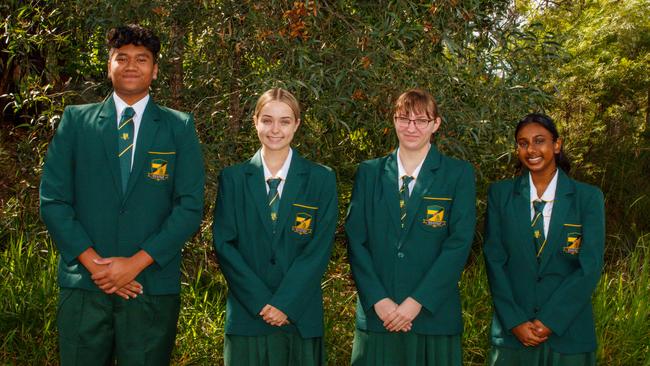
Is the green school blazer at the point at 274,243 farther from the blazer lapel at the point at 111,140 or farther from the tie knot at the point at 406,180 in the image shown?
→ the blazer lapel at the point at 111,140

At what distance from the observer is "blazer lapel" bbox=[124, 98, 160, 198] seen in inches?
141

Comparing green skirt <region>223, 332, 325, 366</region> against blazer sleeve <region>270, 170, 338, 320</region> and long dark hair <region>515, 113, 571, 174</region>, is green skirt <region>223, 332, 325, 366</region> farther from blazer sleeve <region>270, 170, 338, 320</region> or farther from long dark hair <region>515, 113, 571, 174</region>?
long dark hair <region>515, 113, 571, 174</region>

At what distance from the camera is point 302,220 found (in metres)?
3.67

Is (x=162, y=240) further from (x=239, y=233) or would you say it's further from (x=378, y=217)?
(x=378, y=217)

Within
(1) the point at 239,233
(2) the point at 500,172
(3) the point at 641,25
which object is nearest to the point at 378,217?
(1) the point at 239,233

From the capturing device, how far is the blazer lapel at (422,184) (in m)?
3.69

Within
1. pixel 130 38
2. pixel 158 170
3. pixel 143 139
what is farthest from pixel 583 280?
pixel 130 38

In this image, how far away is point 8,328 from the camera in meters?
4.95

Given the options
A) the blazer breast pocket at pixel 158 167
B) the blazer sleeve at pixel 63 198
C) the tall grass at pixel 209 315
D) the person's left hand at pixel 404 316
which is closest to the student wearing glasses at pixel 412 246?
the person's left hand at pixel 404 316

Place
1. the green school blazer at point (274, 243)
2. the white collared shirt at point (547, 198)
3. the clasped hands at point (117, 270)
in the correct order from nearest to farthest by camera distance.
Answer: the clasped hands at point (117, 270)
the green school blazer at point (274, 243)
the white collared shirt at point (547, 198)

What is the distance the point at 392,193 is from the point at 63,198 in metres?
1.46

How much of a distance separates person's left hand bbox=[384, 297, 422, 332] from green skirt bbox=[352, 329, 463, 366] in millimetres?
77

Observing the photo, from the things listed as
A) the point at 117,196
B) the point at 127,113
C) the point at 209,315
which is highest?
the point at 127,113

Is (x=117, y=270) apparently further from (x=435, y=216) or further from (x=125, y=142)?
(x=435, y=216)
